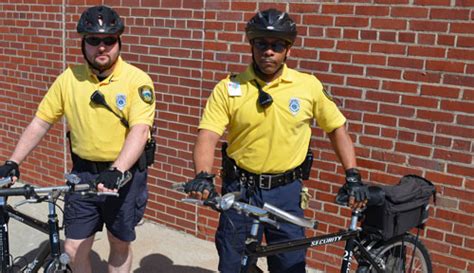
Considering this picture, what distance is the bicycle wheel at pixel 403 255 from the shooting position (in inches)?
128

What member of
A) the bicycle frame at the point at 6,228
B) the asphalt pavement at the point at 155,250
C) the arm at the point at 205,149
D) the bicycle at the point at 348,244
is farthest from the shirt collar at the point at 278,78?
the asphalt pavement at the point at 155,250

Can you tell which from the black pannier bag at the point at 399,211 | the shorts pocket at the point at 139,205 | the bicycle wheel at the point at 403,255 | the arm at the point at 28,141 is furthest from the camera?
the shorts pocket at the point at 139,205

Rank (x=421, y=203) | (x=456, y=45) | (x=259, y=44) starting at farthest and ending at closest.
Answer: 1. (x=456, y=45)
2. (x=421, y=203)
3. (x=259, y=44)

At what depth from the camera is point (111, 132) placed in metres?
3.17

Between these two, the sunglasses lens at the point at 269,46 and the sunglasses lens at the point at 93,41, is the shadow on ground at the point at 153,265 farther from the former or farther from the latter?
the sunglasses lens at the point at 269,46

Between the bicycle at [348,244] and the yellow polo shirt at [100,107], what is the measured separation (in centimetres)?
87

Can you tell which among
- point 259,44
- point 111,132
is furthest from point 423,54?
point 111,132

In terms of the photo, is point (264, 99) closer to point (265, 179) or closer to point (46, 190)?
point (265, 179)

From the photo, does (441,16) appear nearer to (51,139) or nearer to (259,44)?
(259,44)

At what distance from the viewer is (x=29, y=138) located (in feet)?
10.5

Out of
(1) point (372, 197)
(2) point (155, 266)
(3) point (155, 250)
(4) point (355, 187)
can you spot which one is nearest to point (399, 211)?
(1) point (372, 197)

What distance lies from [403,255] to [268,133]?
1317 millimetres

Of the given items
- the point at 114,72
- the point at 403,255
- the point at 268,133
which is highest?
the point at 114,72

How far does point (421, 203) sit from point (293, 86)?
1.13m
